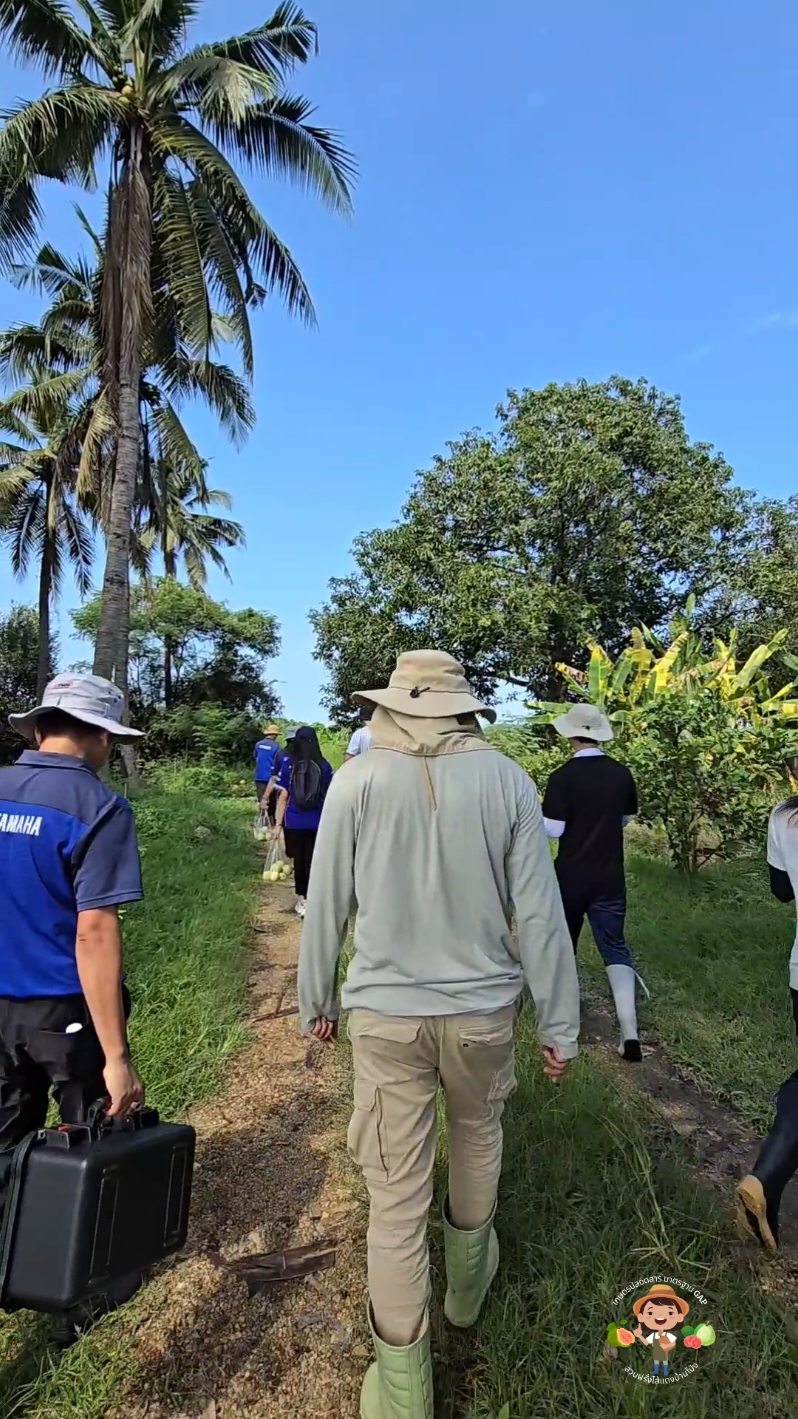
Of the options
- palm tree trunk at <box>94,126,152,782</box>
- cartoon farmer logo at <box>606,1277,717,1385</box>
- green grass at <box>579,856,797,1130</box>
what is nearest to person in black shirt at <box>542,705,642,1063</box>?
green grass at <box>579,856,797,1130</box>

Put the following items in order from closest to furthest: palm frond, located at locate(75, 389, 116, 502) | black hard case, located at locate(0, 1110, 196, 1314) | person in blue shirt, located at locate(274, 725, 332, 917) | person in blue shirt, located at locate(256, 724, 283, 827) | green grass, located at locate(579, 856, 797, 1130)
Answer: black hard case, located at locate(0, 1110, 196, 1314) < green grass, located at locate(579, 856, 797, 1130) < person in blue shirt, located at locate(274, 725, 332, 917) < person in blue shirt, located at locate(256, 724, 283, 827) < palm frond, located at locate(75, 389, 116, 502)

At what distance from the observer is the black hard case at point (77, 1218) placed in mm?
1804

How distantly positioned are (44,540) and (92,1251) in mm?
22720

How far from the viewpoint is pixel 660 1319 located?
2188 mm

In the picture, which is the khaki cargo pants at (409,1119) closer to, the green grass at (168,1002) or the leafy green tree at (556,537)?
the green grass at (168,1002)

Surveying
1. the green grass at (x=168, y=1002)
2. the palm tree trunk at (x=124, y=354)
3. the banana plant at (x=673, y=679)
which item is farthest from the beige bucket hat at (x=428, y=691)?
the palm tree trunk at (x=124, y=354)

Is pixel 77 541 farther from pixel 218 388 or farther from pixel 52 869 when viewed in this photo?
pixel 52 869

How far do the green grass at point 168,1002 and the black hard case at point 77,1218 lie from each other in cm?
44

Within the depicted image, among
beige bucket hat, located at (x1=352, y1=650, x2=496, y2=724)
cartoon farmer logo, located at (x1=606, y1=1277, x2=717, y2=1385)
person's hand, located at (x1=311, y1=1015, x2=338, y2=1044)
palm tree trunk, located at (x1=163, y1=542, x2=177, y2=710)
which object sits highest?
palm tree trunk, located at (x1=163, y1=542, x2=177, y2=710)

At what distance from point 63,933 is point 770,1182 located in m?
2.36

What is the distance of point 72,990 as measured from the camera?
2137 millimetres

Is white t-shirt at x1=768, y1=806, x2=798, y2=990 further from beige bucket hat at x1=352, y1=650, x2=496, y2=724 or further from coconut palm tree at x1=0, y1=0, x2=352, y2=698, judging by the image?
coconut palm tree at x1=0, y1=0, x2=352, y2=698

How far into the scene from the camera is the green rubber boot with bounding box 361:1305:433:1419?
5.97 feet

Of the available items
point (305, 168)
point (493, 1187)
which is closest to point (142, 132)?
point (305, 168)
